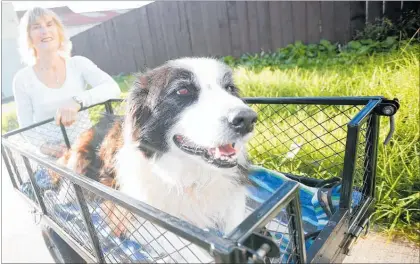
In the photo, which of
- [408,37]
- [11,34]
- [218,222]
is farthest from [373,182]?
[408,37]

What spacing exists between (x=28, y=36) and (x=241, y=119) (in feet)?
1.68

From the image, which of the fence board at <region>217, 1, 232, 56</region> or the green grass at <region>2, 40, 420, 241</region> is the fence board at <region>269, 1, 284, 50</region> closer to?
the green grass at <region>2, 40, 420, 241</region>

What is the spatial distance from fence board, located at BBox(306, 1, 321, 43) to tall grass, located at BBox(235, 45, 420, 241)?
16 centimetres

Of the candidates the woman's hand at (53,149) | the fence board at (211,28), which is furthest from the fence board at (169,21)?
the woman's hand at (53,149)

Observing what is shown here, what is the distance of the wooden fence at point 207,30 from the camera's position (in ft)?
2.57

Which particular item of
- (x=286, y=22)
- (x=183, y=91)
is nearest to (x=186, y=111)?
(x=183, y=91)

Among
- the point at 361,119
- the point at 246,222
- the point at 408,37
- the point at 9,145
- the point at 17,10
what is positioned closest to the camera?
the point at 246,222

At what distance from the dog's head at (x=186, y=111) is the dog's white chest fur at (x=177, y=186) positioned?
0.10 feet

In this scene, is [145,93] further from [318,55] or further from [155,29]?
[318,55]

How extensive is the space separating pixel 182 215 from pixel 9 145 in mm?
560

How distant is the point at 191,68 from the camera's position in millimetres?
→ 643

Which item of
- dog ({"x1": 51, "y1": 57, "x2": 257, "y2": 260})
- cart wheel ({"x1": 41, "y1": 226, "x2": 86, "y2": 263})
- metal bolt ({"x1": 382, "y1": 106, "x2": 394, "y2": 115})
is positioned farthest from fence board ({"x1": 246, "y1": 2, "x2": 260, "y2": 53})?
cart wheel ({"x1": 41, "y1": 226, "x2": 86, "y2": 263})

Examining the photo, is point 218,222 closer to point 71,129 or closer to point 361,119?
point 361,119

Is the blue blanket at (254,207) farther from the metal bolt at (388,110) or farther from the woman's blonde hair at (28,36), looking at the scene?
the woman's blonde hair at (28,36)
